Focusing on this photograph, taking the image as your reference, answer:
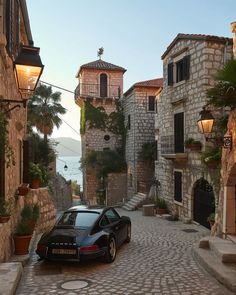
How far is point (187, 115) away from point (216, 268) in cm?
Result: 951

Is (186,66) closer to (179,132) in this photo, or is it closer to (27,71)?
(179,132)

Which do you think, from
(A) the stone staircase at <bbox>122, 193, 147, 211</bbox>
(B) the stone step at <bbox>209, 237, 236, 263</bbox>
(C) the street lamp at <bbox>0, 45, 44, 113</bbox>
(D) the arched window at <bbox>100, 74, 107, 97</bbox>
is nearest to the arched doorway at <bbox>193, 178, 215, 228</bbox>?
(B) the stone step at <bbox>209, 237, 236, 263</bbox>

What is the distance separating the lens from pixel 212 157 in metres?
11.4

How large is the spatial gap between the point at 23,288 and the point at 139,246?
14.2ft

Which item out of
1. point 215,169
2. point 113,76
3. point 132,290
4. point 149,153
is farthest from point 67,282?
Result: point 113,76

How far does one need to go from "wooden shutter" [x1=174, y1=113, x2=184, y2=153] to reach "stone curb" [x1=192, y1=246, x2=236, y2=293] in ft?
26.5

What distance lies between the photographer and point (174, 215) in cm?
1575

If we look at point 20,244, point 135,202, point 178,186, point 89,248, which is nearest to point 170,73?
point 178,186

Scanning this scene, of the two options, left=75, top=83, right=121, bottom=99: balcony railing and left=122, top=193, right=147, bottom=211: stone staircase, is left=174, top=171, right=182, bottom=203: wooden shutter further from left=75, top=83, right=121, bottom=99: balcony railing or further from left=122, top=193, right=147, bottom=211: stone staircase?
left=75, top=83, right=121, bottom=99: balcony railing

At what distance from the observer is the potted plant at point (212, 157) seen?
11.4 meters

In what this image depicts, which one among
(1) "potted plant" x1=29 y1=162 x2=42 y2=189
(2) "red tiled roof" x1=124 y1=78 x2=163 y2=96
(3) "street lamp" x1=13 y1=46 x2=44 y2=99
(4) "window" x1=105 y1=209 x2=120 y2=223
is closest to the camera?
(3) "street lamp" x1=13 y1=46 x2=44 y2=99

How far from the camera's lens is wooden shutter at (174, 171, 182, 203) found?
15383 millimetres

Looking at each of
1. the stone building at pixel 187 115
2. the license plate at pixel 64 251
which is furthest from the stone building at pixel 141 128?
the license plate at pixel 64 251

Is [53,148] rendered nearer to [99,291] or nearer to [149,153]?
[149,153]
